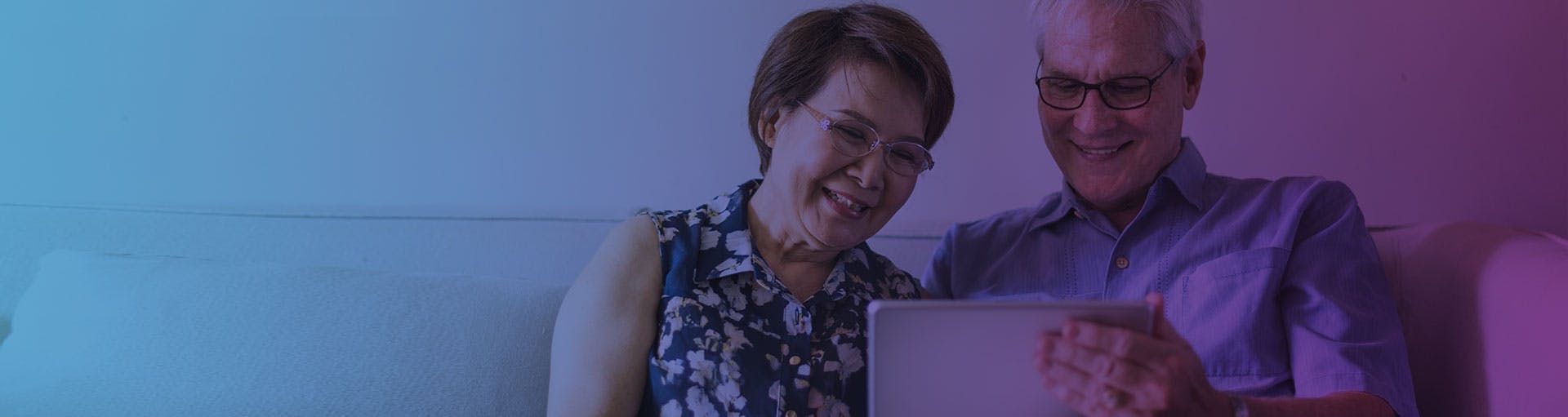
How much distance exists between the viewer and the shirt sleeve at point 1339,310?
1.29 m

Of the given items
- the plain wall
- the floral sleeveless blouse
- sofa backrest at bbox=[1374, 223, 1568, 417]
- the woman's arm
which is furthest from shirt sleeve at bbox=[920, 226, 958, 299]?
sofa backrest at bbox=[1374, 223, 1568, 417]

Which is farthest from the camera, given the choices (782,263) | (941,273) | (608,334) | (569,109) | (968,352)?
(569,109)

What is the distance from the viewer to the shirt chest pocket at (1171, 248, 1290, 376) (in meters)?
1.38

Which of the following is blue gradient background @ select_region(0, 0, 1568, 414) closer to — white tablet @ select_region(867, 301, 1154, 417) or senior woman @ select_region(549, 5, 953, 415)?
senior woman @ select_region(549, 5, 953, 415)

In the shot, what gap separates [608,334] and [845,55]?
457mm

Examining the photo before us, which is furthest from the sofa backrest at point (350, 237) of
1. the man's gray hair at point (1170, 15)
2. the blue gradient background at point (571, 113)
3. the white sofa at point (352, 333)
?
the man's gray hair at point (1170, 15)

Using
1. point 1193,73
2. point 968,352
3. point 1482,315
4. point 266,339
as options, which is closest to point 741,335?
point 968,352

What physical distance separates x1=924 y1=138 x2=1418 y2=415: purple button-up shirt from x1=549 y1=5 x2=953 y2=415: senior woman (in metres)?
0.32

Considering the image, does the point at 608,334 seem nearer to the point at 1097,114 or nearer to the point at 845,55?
the point at 845,55

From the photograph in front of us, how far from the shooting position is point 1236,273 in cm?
142

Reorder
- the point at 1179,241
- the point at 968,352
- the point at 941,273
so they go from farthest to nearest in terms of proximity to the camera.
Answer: the point at 941,273 → the point at 1179,241 → the point at 968,352

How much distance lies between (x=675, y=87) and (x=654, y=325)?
0.73 m

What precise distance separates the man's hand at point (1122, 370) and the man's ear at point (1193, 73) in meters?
0.63

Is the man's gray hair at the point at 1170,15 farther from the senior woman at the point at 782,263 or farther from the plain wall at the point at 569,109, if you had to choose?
the plain wall at the point at 569,109
